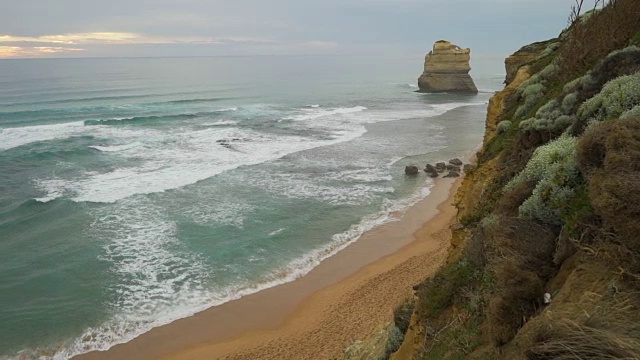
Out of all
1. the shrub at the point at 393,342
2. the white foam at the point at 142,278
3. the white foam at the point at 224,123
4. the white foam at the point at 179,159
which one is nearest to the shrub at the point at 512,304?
the shrub at the point at 393,342

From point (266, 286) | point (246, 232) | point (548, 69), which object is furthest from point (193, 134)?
point (548, 69)

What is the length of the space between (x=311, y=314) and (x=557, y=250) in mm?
11089

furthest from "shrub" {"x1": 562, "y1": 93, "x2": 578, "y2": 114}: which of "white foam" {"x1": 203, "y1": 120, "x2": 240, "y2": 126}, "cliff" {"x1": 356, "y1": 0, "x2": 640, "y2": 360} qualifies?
"white foam" {"x1": 203, "y1": 120, "x2": 240, "y2": 126}

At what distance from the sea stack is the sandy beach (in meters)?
61.1

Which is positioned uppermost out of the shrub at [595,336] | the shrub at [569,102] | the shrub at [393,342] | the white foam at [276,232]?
the shrub at [569,102]

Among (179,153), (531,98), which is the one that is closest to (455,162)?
(179,153)

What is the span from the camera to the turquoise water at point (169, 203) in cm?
1557

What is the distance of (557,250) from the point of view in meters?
4.82

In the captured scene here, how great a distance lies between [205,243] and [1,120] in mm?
37557

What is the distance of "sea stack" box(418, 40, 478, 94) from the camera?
74.4 metres

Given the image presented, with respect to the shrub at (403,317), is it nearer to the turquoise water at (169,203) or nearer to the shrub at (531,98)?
the shrub at (531,98)

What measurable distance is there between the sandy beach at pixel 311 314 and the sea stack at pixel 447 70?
61.1 m

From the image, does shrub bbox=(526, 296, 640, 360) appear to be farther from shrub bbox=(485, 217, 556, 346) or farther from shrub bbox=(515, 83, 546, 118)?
shrub bbox=(515, 83, 546, 118)

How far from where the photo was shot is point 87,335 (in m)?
13.9
